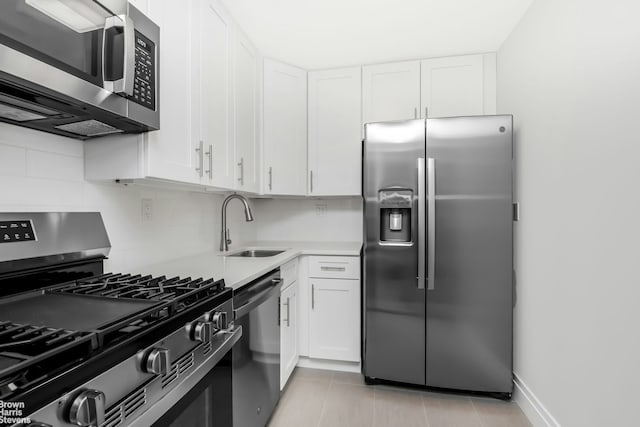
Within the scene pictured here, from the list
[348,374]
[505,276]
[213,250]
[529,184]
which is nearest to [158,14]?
[213,250]

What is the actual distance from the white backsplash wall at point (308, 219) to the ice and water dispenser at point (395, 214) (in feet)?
2.49

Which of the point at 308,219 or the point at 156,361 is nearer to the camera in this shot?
the point at 156,361

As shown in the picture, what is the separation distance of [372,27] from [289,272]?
172cm

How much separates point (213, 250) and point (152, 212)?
2.23ft

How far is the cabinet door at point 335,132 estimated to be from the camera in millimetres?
2553

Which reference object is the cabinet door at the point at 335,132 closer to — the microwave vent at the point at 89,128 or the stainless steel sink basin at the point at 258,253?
the stainless steel sink basin at the point at 258,253

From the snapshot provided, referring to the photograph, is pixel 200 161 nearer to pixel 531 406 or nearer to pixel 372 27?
pixel 372 27

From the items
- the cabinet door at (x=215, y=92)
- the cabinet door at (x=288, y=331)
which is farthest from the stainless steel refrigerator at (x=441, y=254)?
the cabinet door at (x=215, y=92)

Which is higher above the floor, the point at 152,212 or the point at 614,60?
the point at 614,60

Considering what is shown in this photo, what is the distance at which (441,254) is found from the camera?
6.35 feet

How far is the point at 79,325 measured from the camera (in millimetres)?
706

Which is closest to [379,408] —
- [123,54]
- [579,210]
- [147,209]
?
[579,210]

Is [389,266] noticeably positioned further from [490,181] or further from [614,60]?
[614,60]

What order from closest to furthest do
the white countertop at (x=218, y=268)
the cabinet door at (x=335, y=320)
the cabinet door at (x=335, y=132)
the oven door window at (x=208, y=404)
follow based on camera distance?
the oven door window at (x=208, y=404)
the white countertop at (x=218, y=268)
the cabinet door at (x=335, y=320)
the cabinet door at (x=335, y=132)
